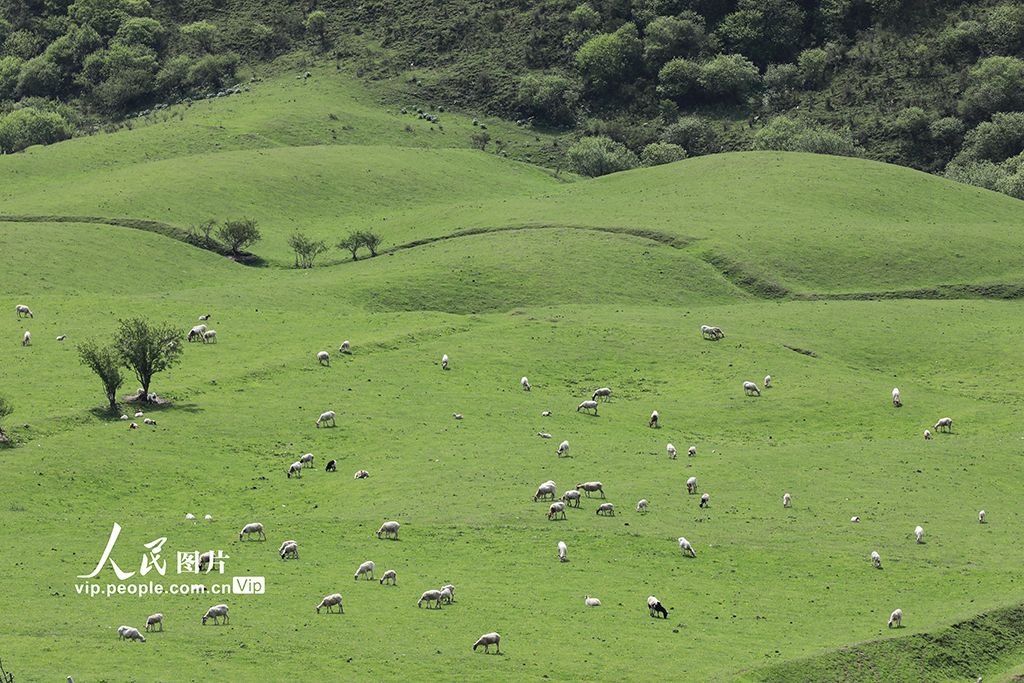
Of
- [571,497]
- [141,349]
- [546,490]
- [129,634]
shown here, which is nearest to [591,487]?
[571,497]

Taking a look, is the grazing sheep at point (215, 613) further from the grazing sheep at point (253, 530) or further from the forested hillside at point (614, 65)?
the forested hillside at point (614, 65)

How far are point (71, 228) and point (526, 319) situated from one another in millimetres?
40853

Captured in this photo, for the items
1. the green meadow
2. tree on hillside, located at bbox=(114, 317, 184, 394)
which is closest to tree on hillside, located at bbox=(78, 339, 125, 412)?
tree on hillside, located at bbox=(114, 317, 184, 394)

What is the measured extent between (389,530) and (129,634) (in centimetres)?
1209

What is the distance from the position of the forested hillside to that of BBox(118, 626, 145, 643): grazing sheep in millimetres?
105643

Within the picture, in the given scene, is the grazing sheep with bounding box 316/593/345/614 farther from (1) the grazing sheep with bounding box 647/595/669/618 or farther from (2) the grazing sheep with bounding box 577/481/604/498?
(2) the grazing sheep with bounding box 577/481/604/498

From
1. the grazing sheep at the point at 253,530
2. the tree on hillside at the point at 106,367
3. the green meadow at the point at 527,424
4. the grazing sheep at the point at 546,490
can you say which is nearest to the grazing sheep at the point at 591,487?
the green meadow at the point at 527,424

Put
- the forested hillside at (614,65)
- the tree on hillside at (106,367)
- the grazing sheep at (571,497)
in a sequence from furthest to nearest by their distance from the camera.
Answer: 1. the forested hillside at (614,65)
2. the tree on hillside at (106,367)
3. the grazing sheep at (571,497)

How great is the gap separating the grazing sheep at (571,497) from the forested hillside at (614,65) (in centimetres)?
9013

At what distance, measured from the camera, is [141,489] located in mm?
43844

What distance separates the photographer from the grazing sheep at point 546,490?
4312 cm

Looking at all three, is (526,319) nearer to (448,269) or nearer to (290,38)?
(448,269)

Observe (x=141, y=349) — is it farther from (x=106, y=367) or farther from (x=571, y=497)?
(x=571, y=497)

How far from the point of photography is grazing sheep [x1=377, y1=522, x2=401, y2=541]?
39.5 m
